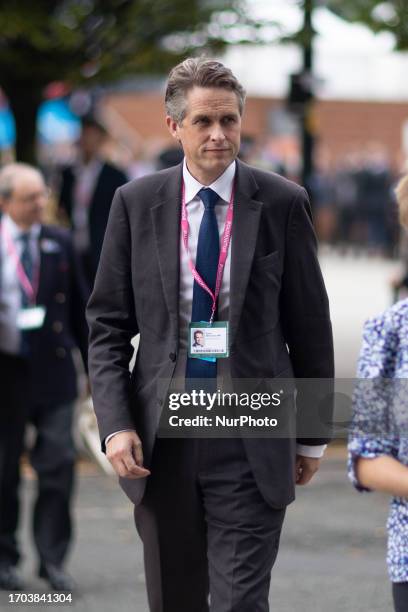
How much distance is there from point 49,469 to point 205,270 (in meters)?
3.28

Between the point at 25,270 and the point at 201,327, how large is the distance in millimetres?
3263

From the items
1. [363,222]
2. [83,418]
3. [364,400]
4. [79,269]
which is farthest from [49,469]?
[363,222]

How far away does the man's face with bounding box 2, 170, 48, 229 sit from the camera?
7449mm

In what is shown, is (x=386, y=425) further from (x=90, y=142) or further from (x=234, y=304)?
(x=90, y=142)

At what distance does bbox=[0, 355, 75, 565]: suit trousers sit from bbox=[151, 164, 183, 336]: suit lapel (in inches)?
120

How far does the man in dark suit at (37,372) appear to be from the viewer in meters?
7.30

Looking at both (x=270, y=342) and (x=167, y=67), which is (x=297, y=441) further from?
(x=167, y=67)

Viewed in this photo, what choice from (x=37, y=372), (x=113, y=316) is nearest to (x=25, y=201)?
(x=37, y=372)

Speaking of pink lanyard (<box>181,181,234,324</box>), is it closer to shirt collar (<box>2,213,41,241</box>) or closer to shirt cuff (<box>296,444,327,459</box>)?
shirt cuff (<box>296,444,327,459</box>)

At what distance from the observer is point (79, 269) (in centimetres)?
753

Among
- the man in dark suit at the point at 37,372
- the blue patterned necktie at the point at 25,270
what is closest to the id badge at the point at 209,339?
the man in dark suit at the point at 37,372

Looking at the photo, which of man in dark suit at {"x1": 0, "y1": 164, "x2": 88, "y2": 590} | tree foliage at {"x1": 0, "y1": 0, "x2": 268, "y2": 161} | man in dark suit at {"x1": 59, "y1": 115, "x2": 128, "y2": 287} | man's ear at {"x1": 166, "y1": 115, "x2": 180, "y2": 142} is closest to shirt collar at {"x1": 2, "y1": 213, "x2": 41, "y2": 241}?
man in dark suit at {"x1": 0, "y1": 164, "x2": 88, "y2": 590}

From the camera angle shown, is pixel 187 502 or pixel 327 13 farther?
pixel 327 13

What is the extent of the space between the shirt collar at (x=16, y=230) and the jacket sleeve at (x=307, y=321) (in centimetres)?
327
